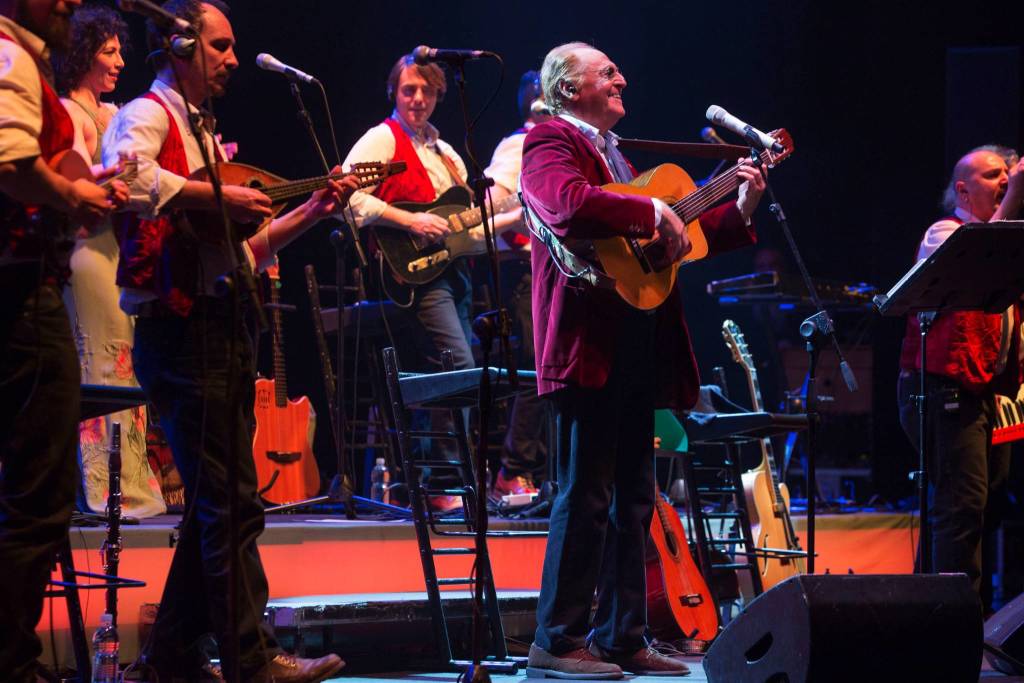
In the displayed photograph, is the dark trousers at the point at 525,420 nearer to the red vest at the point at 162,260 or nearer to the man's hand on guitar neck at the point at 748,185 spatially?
the man's hand on guitar neck at the point at 748,185

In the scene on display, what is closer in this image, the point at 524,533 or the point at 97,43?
the point at 524,533

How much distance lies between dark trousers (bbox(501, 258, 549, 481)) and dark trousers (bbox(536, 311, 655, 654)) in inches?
82.2

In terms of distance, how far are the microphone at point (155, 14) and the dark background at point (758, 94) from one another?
457 centimetres

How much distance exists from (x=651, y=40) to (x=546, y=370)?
5727 millimetres

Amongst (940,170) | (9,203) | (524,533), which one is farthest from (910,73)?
(9,203)

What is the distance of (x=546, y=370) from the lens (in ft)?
12.9

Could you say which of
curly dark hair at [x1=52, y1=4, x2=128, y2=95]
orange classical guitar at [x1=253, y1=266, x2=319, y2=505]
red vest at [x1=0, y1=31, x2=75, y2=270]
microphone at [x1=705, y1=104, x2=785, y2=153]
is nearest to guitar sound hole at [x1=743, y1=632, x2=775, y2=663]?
microphone at [x1=705, y1=104, x2=785, y2=153]

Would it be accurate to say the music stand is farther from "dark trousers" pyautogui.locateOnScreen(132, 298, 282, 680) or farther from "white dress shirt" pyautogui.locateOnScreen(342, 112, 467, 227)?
"dark trousers" pyautogui.locateOnScreen(132, 298, 282, 680)

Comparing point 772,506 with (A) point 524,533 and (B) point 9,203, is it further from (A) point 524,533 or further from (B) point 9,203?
(B) point 9,203

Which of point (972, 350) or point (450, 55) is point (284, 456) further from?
point (972, 350)

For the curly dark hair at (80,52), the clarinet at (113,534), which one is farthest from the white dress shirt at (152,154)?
the curly dark hair at (80,52)

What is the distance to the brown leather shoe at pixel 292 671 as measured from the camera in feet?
10.7

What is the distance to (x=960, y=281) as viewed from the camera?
179 inches

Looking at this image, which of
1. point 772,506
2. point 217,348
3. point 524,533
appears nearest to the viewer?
point 217,348
